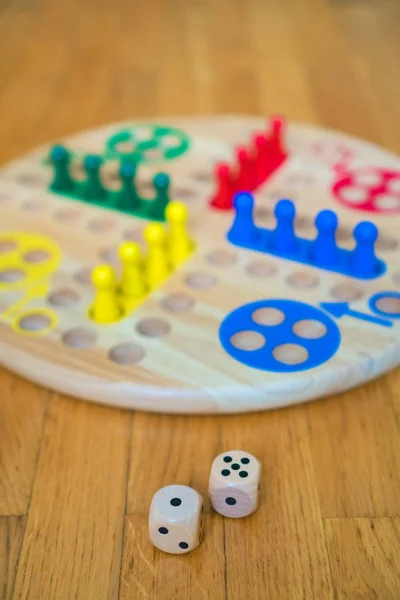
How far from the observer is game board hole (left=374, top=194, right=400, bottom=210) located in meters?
1.01

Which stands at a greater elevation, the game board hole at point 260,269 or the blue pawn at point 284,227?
the blue pawn at point 284,227

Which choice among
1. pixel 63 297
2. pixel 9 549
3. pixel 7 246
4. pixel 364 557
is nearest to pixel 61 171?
pixel 7 246

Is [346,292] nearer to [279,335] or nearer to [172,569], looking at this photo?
[279,335]

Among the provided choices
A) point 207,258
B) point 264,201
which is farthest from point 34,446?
point 264,201

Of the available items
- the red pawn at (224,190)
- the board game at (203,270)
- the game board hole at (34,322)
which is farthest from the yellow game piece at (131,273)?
the red pawn at (224,190)

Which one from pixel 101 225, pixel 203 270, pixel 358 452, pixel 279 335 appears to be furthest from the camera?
pixel 101 225

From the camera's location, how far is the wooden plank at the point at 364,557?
1.87 feet

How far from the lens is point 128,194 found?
3.36 ft

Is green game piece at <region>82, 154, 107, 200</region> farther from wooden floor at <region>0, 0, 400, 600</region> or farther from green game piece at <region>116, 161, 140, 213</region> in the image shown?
wooden floor at <region>0, 0, 400, 600</region>

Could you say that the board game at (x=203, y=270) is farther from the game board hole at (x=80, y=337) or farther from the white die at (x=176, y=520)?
the white die at (x=176, y=520)

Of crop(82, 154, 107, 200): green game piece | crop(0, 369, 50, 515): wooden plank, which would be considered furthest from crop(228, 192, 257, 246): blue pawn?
crop(0, 369, 50, 515): wooden plank

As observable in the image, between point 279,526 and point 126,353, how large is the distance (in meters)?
0.27

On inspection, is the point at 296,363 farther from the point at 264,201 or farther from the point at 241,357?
the point at 264,201

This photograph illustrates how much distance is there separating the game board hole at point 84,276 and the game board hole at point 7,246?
121mm
